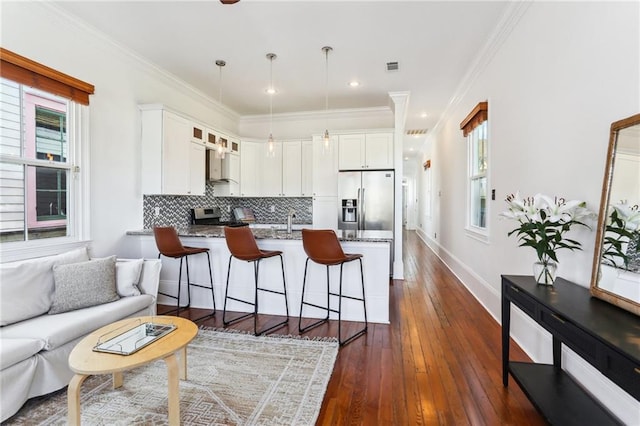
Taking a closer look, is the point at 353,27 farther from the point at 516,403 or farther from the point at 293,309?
the point at 516,403

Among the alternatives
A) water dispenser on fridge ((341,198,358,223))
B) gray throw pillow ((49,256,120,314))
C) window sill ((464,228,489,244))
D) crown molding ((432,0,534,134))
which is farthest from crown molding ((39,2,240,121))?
window sill ((464,228,489,244))

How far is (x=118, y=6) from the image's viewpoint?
282 cm

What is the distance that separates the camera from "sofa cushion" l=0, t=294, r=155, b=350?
6.42 feet

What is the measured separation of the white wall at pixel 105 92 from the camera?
2.71 m

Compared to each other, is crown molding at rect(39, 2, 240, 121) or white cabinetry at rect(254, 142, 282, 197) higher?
crown molding at rect(39, 2, 240, 121)

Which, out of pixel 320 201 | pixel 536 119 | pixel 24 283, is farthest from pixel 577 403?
pixel 320 201

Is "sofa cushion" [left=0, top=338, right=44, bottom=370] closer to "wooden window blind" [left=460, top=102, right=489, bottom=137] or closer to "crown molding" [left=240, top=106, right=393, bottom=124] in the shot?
"wooden window blind" [left=460, top=102, right=489, bottom=137]

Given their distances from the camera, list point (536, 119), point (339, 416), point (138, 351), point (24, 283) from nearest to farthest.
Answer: point (138, 351), point (339, 416), point (24, 283), point (536, 119)

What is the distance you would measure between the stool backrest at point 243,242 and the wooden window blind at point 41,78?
2.03 metres

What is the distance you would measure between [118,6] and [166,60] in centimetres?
106

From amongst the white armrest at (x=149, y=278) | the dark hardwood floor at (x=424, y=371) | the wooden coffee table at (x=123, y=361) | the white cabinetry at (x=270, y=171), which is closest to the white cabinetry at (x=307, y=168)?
the white cabinetry at (x=270, y=171)

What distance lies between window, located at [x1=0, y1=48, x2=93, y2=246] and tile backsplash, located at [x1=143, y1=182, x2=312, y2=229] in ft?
3.19

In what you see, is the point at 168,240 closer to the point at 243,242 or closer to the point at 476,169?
the point at 243,242

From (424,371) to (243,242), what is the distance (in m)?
1.92
